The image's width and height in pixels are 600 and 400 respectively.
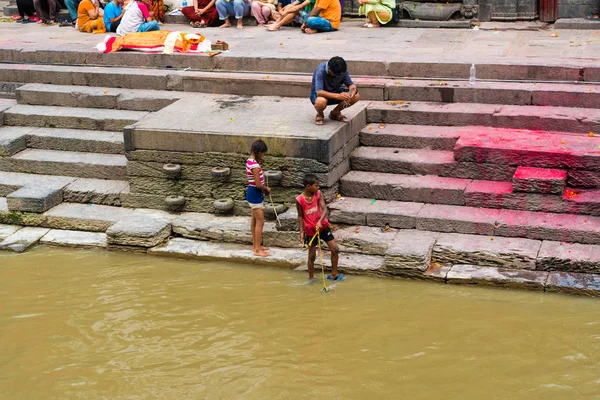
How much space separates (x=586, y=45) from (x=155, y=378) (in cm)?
801

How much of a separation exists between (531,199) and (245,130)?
314 centimetres

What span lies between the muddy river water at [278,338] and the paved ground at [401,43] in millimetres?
4314

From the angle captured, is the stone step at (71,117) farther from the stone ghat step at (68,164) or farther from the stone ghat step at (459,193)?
the stone ghat step at (459,193)

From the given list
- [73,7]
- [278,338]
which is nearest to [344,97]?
[278,338]

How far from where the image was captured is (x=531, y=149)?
9.09m

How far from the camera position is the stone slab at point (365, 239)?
28.8ft

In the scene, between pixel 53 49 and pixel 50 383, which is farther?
pixel 53 49

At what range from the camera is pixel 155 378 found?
6836 mm

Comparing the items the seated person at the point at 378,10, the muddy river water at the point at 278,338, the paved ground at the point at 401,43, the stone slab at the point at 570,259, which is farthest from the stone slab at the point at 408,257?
the seated person at the point at 378,10

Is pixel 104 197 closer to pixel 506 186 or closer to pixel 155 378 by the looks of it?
pixel 155 378

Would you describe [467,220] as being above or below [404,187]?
below

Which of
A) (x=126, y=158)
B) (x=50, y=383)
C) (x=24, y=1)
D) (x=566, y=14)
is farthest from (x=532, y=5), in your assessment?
(x=50, y=383)

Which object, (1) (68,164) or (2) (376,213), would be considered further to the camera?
(1) (68,164)

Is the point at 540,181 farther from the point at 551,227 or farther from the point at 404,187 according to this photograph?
the point at 404,187
